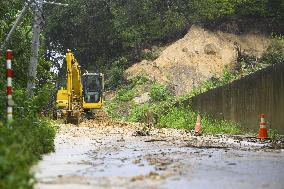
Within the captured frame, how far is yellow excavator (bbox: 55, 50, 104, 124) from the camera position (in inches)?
1079

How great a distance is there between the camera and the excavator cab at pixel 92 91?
1264 inches

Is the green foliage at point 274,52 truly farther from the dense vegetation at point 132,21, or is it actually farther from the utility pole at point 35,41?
→ the utility pole at point 35,41

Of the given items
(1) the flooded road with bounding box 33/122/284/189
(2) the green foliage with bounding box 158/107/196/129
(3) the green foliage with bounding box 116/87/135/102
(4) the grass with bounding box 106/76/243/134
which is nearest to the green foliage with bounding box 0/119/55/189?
(1) the flooded road with bounding box 33/122/284/189

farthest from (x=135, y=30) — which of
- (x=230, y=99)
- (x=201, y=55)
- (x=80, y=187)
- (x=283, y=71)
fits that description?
(x=80, y=187)

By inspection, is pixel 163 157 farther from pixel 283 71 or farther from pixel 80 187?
pixel 283 71

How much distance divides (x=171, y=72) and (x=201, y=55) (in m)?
3.08

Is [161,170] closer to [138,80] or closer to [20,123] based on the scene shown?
[20,123]

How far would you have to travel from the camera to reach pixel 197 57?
150 ft

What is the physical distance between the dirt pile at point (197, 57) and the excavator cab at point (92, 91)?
12200 mm

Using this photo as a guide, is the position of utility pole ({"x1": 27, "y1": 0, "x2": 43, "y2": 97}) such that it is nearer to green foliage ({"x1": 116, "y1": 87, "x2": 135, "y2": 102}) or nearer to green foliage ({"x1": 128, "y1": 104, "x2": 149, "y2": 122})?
green foliage ({"x1": 128, "y1": 104, "x2": 149, "y2": 122})

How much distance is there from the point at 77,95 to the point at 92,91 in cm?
189

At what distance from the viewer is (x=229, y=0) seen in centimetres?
4266

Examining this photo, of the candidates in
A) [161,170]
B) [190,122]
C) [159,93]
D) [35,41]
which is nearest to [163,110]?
[159,93]

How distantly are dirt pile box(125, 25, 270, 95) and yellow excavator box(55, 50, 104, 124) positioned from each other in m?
12.3
